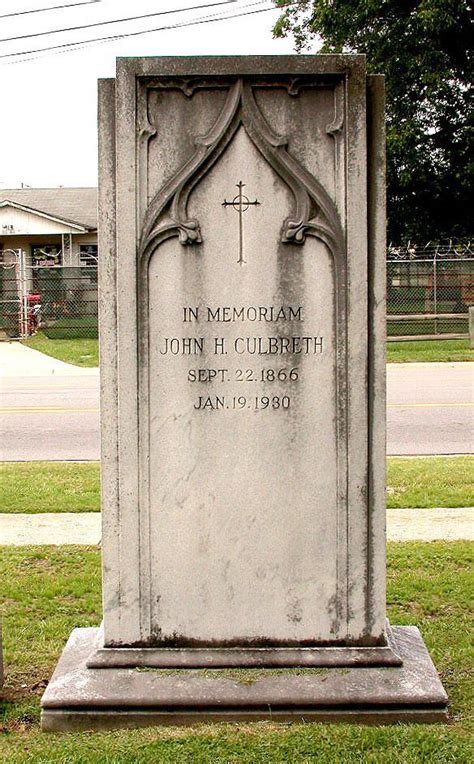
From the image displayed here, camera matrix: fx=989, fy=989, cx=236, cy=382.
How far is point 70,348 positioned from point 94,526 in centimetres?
1819

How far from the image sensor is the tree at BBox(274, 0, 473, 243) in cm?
2336

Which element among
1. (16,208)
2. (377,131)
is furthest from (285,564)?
(16,208)

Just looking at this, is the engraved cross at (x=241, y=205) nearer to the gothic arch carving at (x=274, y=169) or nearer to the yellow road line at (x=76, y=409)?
the gothic arch carving at (x=274, y=169)

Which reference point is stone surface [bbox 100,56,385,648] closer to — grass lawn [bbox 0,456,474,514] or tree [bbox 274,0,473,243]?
grass lawn [bbox 0,456,474,514]

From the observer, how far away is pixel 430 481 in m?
8.66

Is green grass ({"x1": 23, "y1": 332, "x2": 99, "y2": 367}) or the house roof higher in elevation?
the house roof

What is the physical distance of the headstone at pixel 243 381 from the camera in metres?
4.13

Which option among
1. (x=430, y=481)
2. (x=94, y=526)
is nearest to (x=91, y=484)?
(x=94, y=526)

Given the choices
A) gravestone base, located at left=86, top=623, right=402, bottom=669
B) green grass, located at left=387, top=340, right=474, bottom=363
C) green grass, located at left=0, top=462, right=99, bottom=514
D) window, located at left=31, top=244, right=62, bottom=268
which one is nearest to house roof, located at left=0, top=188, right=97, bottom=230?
window, located at left=31, top=244, right=62, bottom=268

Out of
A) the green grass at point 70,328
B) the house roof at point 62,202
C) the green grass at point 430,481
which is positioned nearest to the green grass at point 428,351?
the green grass at point 70,328

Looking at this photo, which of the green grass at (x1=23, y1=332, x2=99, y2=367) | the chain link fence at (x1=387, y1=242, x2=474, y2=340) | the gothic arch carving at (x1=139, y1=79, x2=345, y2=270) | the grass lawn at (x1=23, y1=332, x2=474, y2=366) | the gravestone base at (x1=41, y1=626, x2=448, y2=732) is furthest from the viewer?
the chain link fence at (x1=387, y1=242, x2=474, y2=340)

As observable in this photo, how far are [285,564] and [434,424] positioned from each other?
28.2 ft

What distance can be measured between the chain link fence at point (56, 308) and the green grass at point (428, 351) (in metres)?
8.80

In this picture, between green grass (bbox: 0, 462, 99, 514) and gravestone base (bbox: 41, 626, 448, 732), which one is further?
green grass (bbox: 0, 462, 99, 514)
